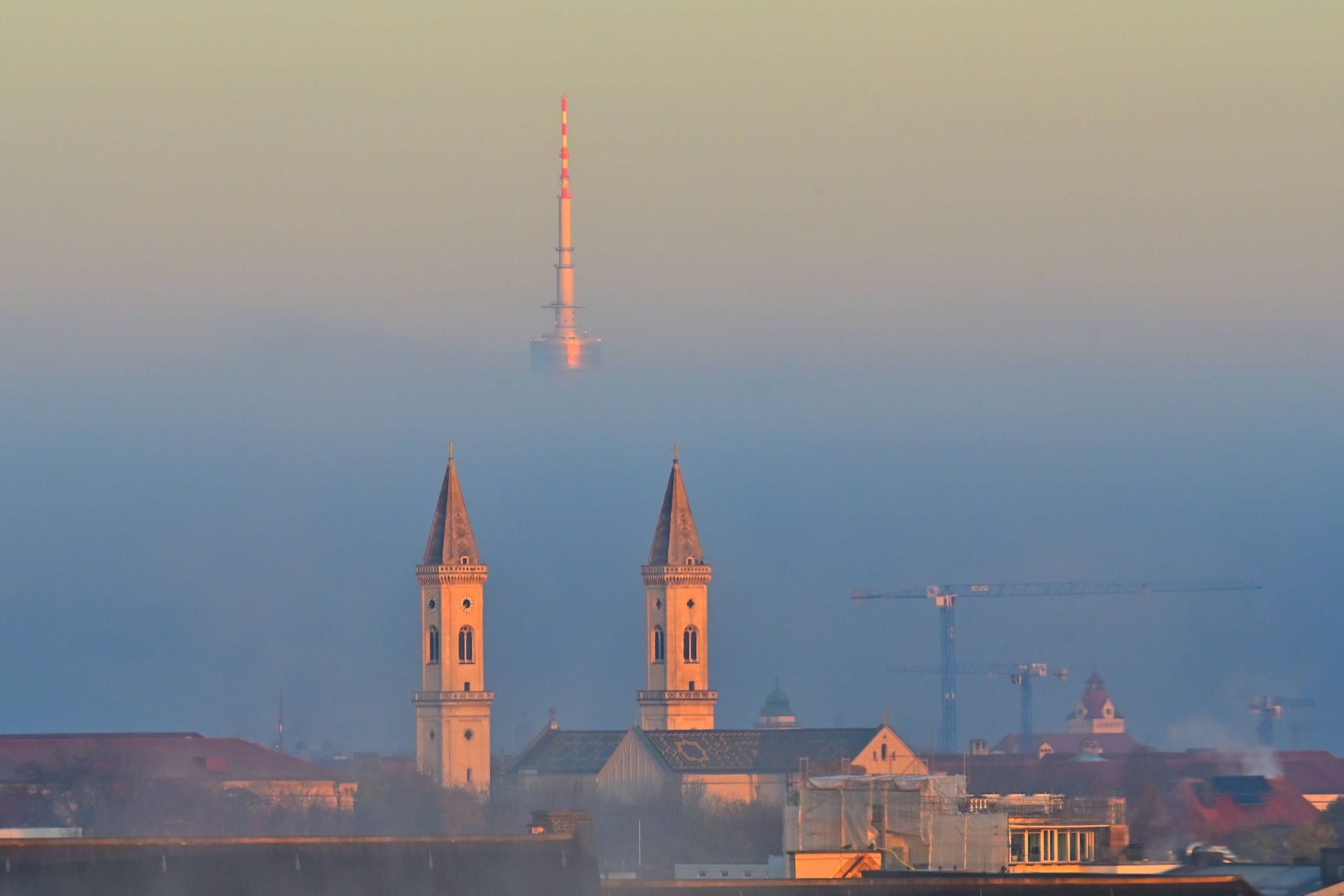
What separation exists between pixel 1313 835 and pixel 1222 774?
67.8 metres

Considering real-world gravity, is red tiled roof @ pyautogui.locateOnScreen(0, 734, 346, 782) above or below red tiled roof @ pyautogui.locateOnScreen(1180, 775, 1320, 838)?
above

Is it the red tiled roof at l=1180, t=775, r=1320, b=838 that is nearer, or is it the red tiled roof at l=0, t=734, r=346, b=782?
the red tiled roof at l=1180, t=775, r=1320, b=838

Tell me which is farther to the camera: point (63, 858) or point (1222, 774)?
point (1222, 774)

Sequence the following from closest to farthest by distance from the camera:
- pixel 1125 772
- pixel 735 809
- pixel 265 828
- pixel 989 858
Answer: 1. pixel 989 858
2. pixel 265 828
3. pixel 735 809
4. pixel 1125 772

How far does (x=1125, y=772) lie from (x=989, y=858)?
117m

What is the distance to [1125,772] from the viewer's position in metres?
194

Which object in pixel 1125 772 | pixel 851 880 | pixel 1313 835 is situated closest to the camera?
pixel 851 880

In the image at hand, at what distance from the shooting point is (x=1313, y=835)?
119m

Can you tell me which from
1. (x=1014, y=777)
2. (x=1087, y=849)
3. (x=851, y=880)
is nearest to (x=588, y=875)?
(x=851, y=880)

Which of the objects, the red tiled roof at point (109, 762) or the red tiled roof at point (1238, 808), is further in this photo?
the red tiled roof at point (109, 762)

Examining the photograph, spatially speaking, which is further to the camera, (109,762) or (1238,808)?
(109,762)

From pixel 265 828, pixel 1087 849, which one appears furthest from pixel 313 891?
pixel 265 828

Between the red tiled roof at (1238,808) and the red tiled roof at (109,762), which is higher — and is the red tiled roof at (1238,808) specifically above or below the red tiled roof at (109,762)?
below

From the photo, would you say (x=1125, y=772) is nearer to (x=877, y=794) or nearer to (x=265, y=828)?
(x=265, y=828)
